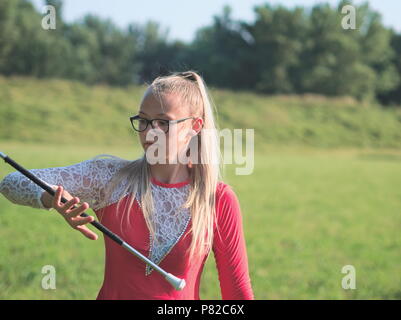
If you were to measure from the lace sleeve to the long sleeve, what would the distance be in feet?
1.64

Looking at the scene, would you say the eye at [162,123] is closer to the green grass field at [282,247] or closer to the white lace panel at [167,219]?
the white lace panel at [167,219]

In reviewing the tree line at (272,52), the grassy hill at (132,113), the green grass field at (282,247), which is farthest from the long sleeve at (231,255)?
the tree line at (272,52)

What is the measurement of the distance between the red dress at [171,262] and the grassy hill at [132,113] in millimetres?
24699

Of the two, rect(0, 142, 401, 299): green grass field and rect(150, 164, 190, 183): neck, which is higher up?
rect(150, 164, 190, 183): neck

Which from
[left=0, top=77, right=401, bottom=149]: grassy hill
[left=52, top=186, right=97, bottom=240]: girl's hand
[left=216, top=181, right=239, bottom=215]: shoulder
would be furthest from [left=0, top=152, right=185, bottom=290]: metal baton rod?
[left=0, top=77, right=401, bottom=149]: grassy hill

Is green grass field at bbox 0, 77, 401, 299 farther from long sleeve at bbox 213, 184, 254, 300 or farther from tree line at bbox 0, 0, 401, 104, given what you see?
tree line at bbox 0, 0, 401, 104

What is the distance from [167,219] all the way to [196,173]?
25cm

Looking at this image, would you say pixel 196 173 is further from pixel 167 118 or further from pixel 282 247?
pixel 282 247

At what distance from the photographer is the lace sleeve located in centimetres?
211

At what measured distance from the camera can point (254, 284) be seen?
22.3ft

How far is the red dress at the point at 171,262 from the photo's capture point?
2170mm

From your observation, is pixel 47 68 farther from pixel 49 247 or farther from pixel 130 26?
pixel 49 247

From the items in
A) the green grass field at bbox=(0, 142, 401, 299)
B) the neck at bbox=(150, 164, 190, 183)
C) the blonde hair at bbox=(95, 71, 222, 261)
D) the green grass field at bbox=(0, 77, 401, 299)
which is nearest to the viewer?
the blonde hair at bbox=(95, 71, 222, 261)
